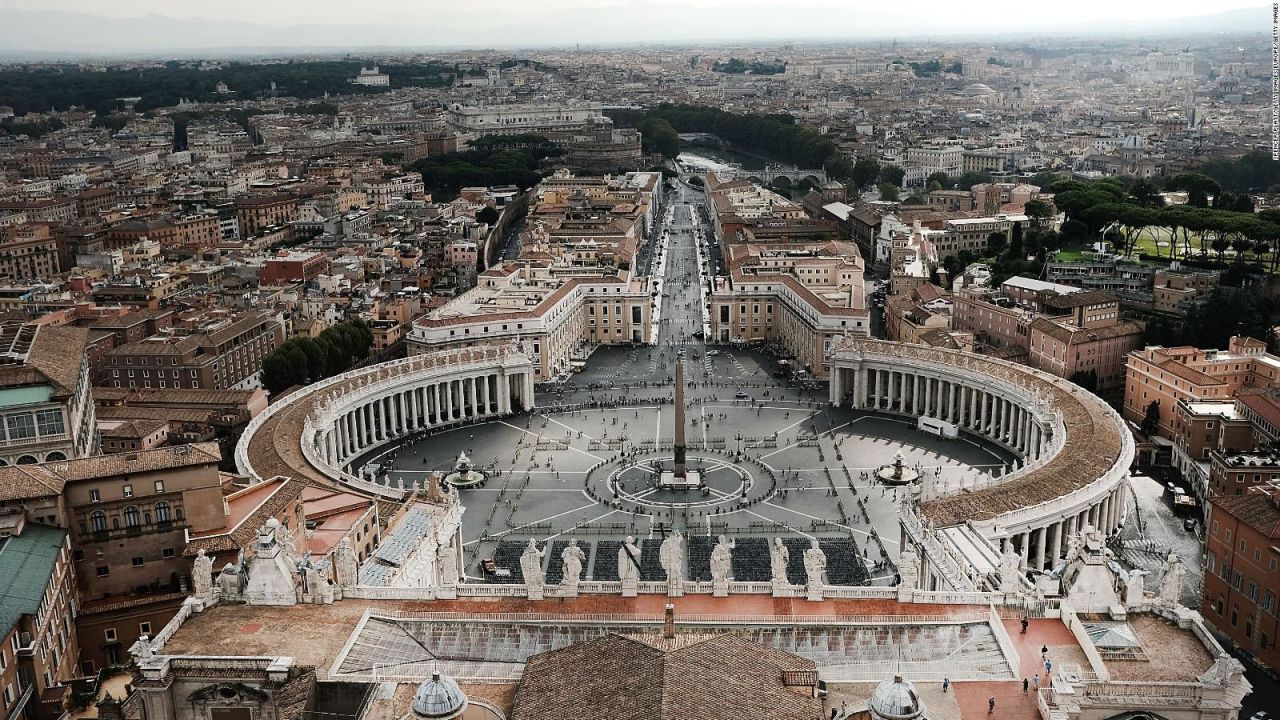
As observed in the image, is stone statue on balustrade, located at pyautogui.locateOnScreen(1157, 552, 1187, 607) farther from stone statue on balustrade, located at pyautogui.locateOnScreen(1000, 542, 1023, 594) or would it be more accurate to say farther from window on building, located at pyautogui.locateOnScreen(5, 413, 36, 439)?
window on building, located at pyautogui.locateOnScreen(5, 413, 36, 439)

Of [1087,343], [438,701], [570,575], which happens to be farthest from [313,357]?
[438,701]

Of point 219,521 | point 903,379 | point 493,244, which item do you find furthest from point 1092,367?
point 493,244

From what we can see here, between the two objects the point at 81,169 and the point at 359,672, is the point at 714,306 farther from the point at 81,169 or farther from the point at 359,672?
the point at 81,169

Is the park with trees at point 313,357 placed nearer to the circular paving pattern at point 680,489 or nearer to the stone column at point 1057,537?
the circular paving pattern at point 680,489

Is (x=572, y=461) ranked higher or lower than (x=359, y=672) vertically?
lower

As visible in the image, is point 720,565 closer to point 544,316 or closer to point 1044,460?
point 1044,460
